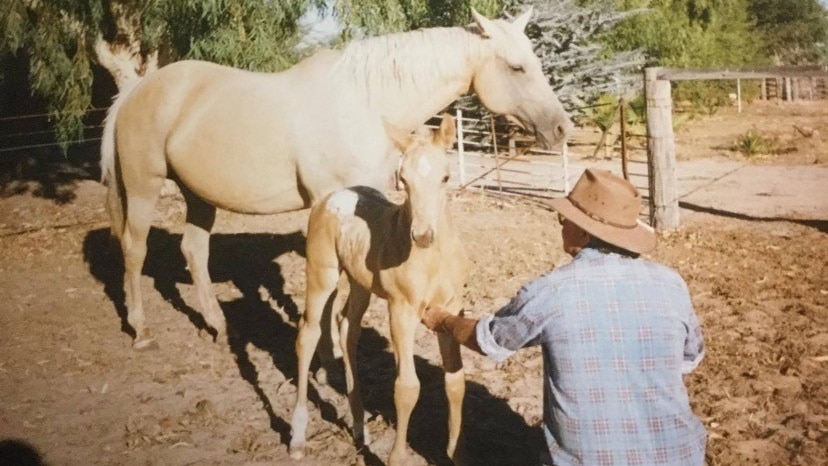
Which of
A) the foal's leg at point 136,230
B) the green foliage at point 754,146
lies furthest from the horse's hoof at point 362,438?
the green foliage at point 754,146

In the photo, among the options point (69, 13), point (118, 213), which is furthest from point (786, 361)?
point (69, 13)

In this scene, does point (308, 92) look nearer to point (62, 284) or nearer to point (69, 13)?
point (62, 284)

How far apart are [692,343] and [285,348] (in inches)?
152

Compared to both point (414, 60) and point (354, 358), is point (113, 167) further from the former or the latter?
point (354, 358)

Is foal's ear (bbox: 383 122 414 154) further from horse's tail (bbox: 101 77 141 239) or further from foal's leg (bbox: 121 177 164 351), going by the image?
horse's tail (bbox: 101 77 141 239)

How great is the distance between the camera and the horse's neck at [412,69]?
15.2 ft

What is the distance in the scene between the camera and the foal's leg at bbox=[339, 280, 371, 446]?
12.3 ft

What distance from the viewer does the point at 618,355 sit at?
1980mm

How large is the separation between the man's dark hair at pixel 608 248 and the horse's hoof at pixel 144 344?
4.53 m

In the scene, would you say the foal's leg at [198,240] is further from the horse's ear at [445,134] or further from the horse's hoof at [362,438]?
the horse's ear at [445,134]

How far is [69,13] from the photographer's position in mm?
9430

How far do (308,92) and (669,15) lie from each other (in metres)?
23.1

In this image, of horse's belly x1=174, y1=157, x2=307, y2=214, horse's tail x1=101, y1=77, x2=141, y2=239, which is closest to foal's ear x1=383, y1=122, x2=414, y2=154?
horse's belly x1=174, y1=157, x2=307, y2=214

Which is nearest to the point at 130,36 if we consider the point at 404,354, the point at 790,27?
the point at 404,354
